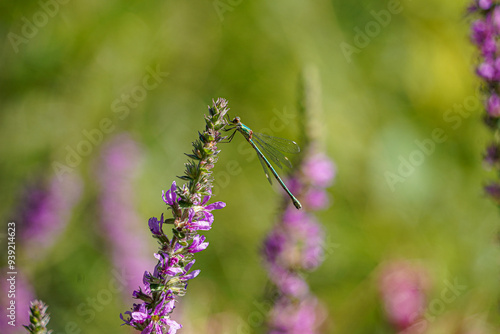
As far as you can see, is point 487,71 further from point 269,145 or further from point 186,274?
point 186,274

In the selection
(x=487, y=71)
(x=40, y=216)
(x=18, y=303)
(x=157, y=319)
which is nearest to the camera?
(x=157, y=319)

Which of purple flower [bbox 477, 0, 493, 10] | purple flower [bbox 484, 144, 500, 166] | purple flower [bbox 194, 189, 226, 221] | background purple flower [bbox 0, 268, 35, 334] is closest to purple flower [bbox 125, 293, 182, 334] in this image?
purple flower [bbox 194, 189, 226, 221]

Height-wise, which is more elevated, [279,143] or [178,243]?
[279,143]

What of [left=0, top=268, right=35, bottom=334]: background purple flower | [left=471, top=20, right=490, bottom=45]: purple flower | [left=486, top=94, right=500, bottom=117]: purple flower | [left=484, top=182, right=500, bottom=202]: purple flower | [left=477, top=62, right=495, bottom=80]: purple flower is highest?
[left=0, top=268, right=35, bottom=334]: background purple flower

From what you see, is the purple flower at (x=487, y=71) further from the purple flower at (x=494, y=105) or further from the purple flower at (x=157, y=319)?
the purple flower at (x=157, y=319)

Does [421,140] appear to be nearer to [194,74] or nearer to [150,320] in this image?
[194,74]

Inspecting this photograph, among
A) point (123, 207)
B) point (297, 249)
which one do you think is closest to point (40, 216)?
point (123, 207)

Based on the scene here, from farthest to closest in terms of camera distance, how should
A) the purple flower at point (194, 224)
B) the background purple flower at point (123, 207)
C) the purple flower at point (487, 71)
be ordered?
the background purple flower at point (123, 207)
the purple flower at point (487, 71)
the purple flower at point (194, 224)

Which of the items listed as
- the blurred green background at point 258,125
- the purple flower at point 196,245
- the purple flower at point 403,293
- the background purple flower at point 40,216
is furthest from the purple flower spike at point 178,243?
the purple flower at point 403,293

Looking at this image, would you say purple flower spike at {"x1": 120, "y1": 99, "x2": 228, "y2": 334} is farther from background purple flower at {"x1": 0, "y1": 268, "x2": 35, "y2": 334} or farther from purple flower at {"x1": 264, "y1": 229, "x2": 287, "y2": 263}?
background purple flower at {"x1": 0, "y1": 268, "x2": 35, "y2": 334}
